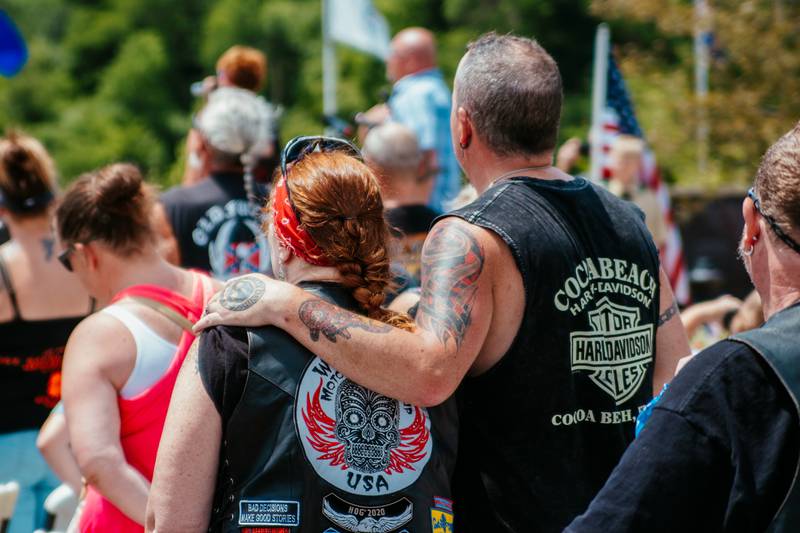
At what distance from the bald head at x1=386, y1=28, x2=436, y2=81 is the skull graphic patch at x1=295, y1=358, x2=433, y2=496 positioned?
4886 mm

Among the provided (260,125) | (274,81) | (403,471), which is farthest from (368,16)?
(274,81)

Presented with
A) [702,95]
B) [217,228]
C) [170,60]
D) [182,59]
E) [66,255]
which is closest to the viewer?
[66,255]

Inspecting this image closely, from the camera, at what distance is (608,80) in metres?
7.07

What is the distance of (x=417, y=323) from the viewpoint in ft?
7.83

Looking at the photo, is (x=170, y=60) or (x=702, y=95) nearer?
(x=702, y=95)

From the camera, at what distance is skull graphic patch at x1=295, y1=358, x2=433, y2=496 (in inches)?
86.3

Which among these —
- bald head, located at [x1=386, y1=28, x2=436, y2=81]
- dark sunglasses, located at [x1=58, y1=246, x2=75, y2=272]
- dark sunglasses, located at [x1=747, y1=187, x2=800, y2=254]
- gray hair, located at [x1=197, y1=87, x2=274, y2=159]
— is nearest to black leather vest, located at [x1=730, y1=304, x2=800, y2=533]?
dark sunglasses, located at [x1=747, y1=187, x2=800, y2=254]

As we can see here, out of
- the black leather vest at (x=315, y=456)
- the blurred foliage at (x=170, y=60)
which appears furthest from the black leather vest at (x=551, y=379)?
the blurred foliage at (x=170, y=60)

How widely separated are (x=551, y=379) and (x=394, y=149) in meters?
2.75

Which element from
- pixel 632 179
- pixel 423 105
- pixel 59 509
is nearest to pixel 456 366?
pixel 59 509

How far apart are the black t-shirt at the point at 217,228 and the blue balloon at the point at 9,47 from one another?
1.53 metres

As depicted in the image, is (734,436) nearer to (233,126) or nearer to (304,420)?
(304,420)

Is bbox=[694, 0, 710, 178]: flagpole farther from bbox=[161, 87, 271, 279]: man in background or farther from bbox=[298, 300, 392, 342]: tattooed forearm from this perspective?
bbox=[298, 300, 392, 342]: tattooed forearm

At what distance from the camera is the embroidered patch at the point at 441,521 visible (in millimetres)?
2293
